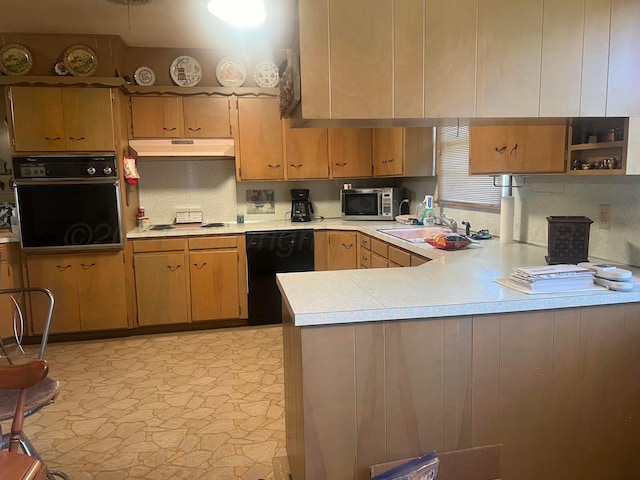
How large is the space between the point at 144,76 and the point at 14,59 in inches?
40.4

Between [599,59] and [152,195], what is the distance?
401 centimetres

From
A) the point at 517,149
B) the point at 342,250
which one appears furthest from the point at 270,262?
the point at 517,149

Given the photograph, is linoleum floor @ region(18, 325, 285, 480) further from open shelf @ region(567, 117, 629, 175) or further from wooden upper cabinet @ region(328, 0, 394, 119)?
open shelf @ region(567, 117, 629, 175)

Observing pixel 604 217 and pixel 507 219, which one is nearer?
pixel 604 217

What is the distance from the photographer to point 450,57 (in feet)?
5.57

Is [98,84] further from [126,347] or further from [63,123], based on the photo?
[126,347]

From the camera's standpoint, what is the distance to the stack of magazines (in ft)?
5.74

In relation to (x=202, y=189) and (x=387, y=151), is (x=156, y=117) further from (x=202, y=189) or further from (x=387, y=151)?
(x=387, y=151)

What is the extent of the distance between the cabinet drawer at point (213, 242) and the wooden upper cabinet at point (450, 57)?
9.43ft

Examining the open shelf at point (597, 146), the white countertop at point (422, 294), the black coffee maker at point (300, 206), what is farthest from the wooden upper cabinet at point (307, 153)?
the open shelf at point (597, 146)

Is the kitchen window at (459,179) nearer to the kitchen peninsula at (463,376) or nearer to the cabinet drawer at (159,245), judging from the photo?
the kitchen peninsula at (463,376)

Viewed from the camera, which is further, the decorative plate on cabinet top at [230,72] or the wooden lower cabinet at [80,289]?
the decorative plate on cabinet top at [230,72]

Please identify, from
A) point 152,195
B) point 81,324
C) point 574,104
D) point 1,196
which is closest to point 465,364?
point 574,104

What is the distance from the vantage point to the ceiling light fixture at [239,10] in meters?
2.73
